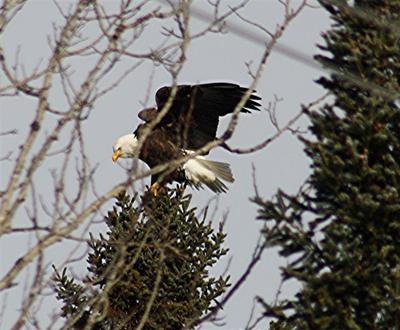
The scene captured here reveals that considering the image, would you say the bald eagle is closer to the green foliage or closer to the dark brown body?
the dark brown body

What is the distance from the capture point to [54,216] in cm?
761

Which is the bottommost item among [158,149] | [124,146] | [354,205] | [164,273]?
[354,205]

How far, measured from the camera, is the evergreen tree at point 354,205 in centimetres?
771

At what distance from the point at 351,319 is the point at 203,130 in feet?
27.3

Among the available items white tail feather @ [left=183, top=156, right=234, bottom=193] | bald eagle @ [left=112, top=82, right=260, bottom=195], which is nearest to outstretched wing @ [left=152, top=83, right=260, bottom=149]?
bald eagle @ [left=112, top=82, right=260, bottom=195]

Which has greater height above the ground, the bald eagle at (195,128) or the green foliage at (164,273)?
the bald eagle at (195,128)

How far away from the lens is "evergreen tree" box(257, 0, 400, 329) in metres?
7.71

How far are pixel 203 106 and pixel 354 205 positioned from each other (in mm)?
7820

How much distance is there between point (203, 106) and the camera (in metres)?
15.5

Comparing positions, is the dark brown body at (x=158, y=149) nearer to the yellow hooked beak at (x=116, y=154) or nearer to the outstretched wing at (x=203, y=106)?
the outstretched wing at (x=203, y=106)

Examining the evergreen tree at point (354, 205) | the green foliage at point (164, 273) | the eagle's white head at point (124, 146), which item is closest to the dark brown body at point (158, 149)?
the eagle's white head at point (124, 146)

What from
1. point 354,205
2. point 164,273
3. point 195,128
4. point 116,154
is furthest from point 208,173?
point 354,205

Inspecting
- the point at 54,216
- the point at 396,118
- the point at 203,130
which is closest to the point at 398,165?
the point at 396,118

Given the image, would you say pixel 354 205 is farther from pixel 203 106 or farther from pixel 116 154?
pixel 116 154
